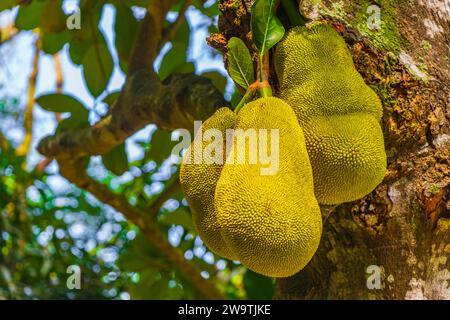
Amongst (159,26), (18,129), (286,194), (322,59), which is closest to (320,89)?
(322,59)

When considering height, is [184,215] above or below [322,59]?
below

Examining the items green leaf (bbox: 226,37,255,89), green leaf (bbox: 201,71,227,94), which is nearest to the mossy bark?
green leaf (bbox: 226,37,255,89)

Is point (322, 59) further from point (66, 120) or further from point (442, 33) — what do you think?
point (66, 120)

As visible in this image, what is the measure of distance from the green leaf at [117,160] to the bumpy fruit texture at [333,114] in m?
0.88

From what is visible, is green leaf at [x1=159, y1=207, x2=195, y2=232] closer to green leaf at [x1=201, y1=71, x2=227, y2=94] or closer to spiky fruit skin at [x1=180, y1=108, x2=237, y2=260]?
green leaf at [x1=201, y1=71, x2=227, y2=94]

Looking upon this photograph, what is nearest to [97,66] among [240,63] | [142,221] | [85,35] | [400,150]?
[85,35]

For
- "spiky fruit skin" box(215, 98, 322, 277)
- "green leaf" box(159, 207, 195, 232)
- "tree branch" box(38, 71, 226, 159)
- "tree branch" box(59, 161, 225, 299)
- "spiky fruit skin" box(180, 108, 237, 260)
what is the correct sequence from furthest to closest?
"tree branch" box(59, 161, 225, 299), "green leaf" box(159, 207, 195, 232), "tree branch" box(38, 71, 226, 159), "spiky fruit skin" box(180, 108, 237, 260), "spiky fruit skin" box(215, 98, 322, 277)

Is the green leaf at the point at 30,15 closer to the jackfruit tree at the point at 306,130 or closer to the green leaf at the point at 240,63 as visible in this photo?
the jackfruit tree at the point at 306,130

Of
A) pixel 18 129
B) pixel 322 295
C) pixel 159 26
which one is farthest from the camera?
pixel 18 129

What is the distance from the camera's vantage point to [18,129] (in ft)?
10.1

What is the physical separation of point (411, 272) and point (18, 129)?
2.45 metres

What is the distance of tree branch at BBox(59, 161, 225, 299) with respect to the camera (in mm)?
1647

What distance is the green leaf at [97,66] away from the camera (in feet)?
5.32

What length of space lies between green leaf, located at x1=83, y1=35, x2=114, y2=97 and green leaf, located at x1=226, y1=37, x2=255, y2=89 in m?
0.79
